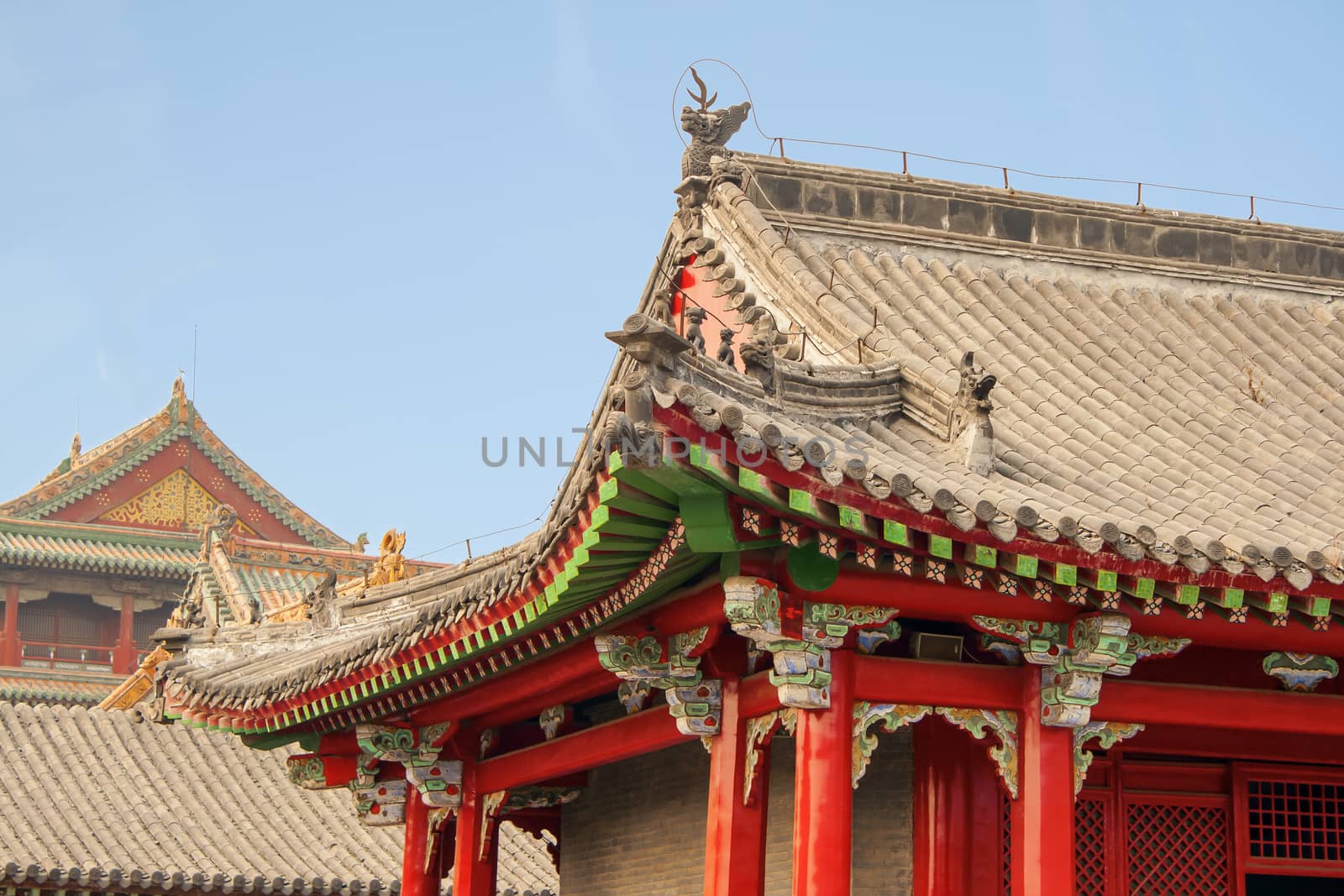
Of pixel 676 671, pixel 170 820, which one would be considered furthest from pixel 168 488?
pixel 676 671

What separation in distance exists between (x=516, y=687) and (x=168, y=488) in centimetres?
3617

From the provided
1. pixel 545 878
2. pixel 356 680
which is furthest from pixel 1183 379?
pixel 545 878

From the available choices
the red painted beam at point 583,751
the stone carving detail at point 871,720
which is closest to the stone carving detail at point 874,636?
the stone carving detail at point 871,720

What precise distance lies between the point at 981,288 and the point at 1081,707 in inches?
202

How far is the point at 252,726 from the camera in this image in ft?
49.7

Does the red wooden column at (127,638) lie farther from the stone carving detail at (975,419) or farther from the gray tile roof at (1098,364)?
the stone carving detail at (975,419)

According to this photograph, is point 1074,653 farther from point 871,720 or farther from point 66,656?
point 66,656

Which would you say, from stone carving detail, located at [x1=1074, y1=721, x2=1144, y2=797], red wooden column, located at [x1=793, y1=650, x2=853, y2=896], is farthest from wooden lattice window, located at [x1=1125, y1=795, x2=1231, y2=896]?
red wooden column, located at [x1=793, y1=650, x2=853, y2=896]

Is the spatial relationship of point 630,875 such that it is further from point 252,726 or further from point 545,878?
point 545,878

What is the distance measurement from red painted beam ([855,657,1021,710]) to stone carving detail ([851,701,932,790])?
0.04 m

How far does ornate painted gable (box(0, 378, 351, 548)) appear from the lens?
46.3 meters

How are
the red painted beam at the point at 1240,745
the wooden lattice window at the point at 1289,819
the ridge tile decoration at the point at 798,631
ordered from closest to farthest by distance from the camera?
the ridge tile decoration at the point at 798,631 < the red painted beam at the point at 1240,745 < the wooden lattice window at the point at 1289,819

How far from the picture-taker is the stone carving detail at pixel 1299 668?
10.4 meters

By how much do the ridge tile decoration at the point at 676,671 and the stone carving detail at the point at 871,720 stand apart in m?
1.05
